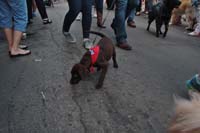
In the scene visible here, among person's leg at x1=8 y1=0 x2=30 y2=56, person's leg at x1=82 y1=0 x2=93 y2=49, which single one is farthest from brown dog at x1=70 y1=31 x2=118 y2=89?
person's leg at x1=8 y1=0 x2=30 y2=56

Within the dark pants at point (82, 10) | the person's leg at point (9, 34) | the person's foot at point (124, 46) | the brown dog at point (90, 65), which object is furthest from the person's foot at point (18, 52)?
the person's foot at point (124, 46)

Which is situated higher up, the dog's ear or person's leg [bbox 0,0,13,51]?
person's leg [bbox 0,0,13,51]

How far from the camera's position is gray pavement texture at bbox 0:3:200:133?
2596 millimetres

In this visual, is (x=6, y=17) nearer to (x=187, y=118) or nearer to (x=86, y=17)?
(x=86, y=17)

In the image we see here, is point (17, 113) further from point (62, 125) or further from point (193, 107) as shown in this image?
point (193, 107)

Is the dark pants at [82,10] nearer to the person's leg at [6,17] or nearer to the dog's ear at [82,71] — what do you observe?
the person's leg at [6,17]

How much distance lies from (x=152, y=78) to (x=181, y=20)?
6740 millimetres

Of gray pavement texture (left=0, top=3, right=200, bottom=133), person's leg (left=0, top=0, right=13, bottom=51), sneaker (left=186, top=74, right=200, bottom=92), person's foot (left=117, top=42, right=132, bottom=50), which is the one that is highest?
person's leg (left=0, top=0, right=13, bottom=51)

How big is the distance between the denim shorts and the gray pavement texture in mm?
493

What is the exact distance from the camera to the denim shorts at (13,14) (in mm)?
3962

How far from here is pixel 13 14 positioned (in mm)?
4031

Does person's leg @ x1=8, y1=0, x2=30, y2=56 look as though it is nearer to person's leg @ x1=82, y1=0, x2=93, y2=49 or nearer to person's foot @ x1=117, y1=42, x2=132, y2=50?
person's leg @ x1=82, y1=0, x2=93, y2=49

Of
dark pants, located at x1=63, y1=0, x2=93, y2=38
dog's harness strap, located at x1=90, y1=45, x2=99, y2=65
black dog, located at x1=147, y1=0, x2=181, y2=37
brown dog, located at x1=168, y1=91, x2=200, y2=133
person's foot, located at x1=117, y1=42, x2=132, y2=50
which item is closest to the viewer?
brown dog, located at x1=168, y1=91, x2=200, y2=133

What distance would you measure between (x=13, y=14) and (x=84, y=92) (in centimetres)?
170
